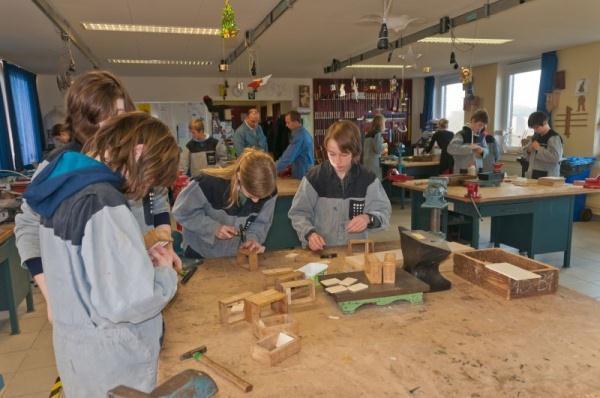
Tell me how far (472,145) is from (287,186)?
2.12m

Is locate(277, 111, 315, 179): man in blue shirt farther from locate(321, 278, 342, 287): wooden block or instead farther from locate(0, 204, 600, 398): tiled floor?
locate(321, 278, 342, 287): wooden block

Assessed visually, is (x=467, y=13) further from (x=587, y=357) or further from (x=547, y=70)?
(x=587, y=357)

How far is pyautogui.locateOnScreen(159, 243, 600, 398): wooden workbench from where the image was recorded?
985mm

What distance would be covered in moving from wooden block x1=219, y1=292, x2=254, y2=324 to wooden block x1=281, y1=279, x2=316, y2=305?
129mm

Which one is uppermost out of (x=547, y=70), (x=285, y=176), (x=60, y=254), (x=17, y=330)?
(x=547, y=70)

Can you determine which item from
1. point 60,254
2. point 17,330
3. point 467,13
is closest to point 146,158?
point 60,254

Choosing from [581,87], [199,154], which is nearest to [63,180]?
[199,154]

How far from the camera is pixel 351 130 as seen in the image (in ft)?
7.43

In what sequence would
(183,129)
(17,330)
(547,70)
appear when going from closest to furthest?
(17,330)
(547,70)
(183,129)

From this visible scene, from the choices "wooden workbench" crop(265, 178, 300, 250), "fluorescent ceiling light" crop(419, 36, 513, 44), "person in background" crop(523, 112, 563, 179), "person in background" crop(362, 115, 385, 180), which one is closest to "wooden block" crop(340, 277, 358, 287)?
"wooden workbench" crop(265, 178, 300, 250)

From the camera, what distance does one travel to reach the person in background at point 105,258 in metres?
0.93

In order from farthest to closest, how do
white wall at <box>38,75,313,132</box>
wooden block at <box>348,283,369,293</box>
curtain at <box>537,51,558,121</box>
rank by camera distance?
1. white wall at <box>38,75,313,132</box>
2. curtain at <box>537,51,558,121</box>
3. wooden block at <box>348,283,369,293</box>

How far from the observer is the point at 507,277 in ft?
4.77

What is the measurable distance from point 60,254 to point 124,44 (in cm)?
553
